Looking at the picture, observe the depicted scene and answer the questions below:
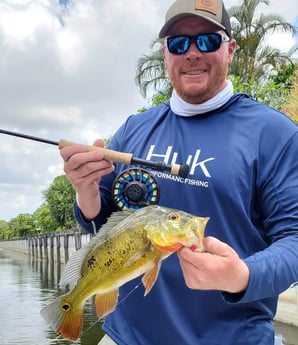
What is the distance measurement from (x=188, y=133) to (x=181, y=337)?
3.25ft

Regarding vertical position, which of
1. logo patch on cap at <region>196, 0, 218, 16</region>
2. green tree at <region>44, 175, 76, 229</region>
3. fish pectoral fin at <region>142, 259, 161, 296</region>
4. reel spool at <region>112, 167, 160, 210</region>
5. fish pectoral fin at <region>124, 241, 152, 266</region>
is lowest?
fish pectoral fin at <region>142, 259, 161, 296</region>

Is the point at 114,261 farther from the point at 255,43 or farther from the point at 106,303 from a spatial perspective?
the point at 255,43

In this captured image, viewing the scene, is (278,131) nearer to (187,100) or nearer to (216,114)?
(216,114)

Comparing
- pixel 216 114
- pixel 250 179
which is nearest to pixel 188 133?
pixel 216 114

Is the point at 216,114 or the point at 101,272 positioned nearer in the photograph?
the point at 101,272

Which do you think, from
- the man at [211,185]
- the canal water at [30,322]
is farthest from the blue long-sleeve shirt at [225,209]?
the canal water at [30,322]

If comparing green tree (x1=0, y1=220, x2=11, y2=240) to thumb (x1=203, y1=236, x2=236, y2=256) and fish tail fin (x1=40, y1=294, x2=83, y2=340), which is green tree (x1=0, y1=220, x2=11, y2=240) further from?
thumb (x1=203, y1=236, x2=236, y2=256)

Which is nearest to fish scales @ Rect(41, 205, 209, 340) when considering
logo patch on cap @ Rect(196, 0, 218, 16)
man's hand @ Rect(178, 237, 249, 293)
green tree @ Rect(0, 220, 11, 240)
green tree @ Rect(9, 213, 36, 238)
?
man's hand @ Rect(178, 237, 249, 293)

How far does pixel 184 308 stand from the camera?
2.49 m

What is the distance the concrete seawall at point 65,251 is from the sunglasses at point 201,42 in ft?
3.57

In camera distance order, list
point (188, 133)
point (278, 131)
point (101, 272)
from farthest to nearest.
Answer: point (188, 133) < point (278, 131) < point (101, 272)

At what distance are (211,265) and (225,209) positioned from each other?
685 mm

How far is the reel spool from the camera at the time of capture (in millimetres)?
2596

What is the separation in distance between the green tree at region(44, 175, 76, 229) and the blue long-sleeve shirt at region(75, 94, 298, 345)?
225 ft
